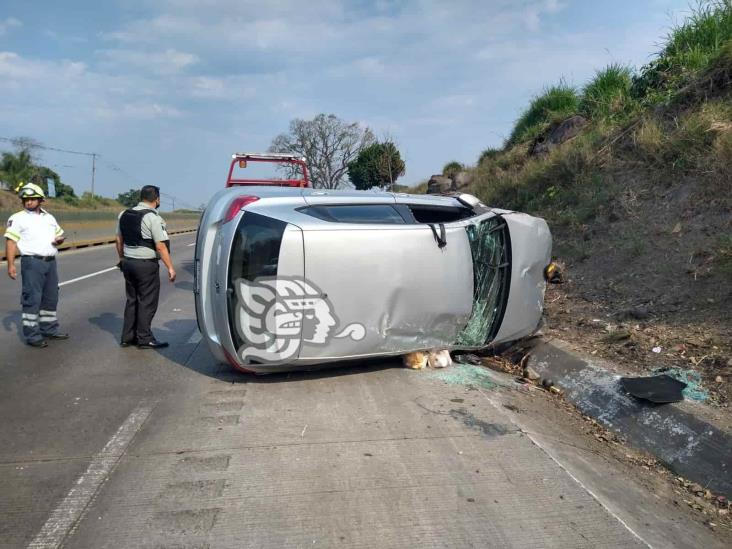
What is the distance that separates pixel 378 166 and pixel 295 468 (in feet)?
85.5

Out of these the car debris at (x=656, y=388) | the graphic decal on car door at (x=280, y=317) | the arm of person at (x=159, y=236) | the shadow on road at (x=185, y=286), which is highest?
the arm of person at (x=159, y=236)

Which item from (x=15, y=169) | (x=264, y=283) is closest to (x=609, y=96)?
(x=264, y=283)

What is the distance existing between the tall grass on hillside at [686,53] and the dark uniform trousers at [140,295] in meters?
8.81

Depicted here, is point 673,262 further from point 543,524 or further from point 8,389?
point 8,389

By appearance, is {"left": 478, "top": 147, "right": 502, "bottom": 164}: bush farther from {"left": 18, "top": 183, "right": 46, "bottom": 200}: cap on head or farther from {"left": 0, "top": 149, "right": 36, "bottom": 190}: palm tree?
{"left": 0, "top": 149, "right": 36, "bottom": 190}: palm tree

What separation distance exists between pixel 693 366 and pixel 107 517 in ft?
15.0

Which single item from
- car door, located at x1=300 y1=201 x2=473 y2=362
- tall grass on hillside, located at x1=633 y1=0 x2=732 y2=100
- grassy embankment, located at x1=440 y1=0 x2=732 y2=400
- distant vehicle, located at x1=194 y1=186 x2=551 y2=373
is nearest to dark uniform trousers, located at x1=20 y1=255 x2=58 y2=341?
distant vehicle, located at x1=194 y1=186 x2=551 y2=373

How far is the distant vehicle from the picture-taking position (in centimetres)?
509

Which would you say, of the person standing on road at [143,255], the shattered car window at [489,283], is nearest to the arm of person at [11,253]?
the person standing on road at [143,255]

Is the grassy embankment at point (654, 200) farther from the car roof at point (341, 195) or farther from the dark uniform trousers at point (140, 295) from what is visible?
the dark uniform trousers at point (140, 295)

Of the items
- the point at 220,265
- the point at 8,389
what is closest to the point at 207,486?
the point at 220,265

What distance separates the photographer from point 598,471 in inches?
160

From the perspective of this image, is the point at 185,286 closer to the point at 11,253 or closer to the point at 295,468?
the point at 11,253

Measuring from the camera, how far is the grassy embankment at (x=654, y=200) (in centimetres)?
615
